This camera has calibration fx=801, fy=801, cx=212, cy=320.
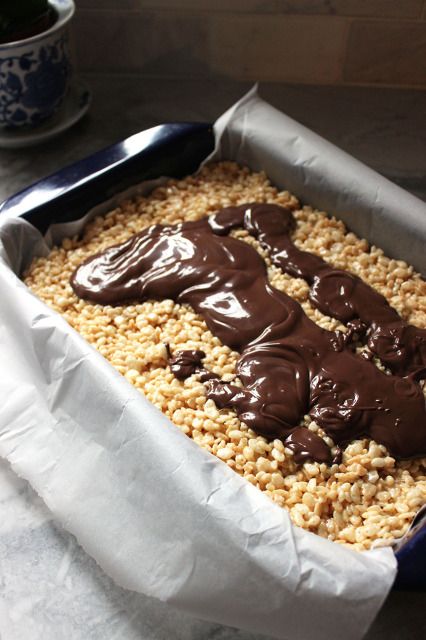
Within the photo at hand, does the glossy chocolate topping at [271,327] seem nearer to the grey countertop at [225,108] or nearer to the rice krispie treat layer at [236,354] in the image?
the rice krispie treat layer at [236,354]

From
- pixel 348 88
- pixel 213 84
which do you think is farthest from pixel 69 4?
pixel 348 88

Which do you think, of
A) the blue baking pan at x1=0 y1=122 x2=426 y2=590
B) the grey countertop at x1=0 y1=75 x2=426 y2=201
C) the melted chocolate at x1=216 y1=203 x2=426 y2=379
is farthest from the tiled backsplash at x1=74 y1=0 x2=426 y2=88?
the melted chocolate at x1=216 y1=203 x2=426 y2=379

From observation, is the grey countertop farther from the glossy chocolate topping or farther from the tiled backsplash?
the glossy chocolate topping

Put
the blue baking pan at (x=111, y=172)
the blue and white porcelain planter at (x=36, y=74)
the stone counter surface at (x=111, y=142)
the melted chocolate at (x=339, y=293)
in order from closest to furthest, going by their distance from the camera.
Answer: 1. the stone counter surface at (x=111, y=142)
2. the melted chocolate at (x=339, y=293)
3. the blue baking pan at (x=111, y=172)
4. the blue and white porcelain planter at (x=36, y=74)

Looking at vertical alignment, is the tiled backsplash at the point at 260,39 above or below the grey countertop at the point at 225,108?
above

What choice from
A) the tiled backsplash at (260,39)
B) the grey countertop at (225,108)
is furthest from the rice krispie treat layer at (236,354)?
the tiled backsplash at (260,39)

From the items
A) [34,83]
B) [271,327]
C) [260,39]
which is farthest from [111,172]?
[260,39]
